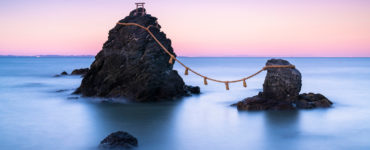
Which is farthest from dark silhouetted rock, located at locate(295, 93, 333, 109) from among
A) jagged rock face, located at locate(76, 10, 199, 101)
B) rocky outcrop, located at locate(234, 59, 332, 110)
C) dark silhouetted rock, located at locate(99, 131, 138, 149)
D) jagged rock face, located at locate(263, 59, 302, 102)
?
dark silhouetted rock, located at locate(99, 131, 138, 149)

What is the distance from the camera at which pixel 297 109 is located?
10273 mm

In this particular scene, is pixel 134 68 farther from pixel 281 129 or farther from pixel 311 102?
pixel 311 102

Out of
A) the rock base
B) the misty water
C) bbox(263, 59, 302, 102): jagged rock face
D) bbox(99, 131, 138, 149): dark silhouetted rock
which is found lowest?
the misty water

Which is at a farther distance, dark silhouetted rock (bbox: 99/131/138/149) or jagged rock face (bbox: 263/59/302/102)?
jagged rock face (bbox: 263/59/302/102)

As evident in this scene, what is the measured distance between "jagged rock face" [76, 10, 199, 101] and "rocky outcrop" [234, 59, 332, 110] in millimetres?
2853

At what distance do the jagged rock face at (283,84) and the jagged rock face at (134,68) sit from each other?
11.3 feet

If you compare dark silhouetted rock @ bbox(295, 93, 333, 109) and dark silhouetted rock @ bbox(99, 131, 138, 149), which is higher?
dark silhouetted rock @ bbox(295, 93, 333, 109)

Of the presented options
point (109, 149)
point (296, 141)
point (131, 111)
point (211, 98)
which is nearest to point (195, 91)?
point (211, 98)

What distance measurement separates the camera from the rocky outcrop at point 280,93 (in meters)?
10.2

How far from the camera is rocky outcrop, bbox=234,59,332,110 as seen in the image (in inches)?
403

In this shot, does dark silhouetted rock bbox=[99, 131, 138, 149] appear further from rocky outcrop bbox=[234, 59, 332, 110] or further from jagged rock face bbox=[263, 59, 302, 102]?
jagged rock face bbox=[263, 59, 302, 102]

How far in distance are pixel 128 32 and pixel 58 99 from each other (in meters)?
3.64

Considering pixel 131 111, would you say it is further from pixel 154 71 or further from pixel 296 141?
pixel 296 141

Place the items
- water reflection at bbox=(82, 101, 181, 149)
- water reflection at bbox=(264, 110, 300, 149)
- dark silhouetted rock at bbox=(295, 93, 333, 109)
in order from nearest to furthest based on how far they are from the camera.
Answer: water reflection at bbox=(264, 110, 300, 149), water reflection at bbox=(82, 101, 181, 149), dark silhouetted rock at bbox=(295, 93, 333, 109)
